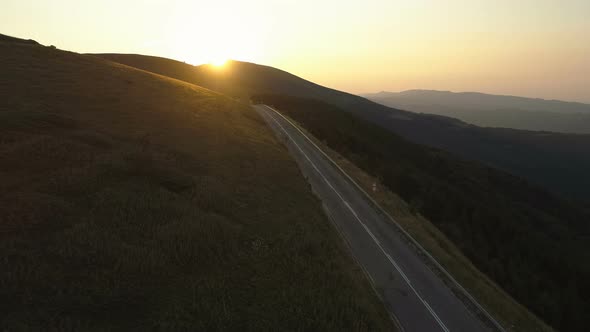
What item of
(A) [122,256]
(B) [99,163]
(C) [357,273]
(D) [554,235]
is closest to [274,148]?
(B) [99,163]

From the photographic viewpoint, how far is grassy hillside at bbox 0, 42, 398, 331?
10.8 m

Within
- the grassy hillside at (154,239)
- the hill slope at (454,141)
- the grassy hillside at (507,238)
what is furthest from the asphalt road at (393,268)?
the hill slope at (454,141)

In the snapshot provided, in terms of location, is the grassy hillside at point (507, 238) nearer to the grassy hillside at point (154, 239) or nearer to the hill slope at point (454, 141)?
the grassy hillside at point (154, 239)

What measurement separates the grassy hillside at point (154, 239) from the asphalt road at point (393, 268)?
4.97 ft

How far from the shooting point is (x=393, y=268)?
19344 mm

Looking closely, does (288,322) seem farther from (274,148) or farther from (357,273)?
(274,148)

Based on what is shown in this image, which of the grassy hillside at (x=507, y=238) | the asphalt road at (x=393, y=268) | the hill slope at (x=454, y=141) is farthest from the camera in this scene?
the hill slope at (x=454, y=141)

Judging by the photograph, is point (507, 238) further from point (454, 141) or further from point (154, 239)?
point (454, 141)

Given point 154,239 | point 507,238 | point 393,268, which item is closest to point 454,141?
point 507,238

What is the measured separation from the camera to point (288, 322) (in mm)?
11406

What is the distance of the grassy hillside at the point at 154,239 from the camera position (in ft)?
35.4

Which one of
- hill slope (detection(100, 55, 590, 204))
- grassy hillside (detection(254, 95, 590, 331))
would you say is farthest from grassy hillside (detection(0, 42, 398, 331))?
hill slope (detection(100, 55, 590, 204))

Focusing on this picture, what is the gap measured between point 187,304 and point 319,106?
92065mm

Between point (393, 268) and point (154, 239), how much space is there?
11692mm
